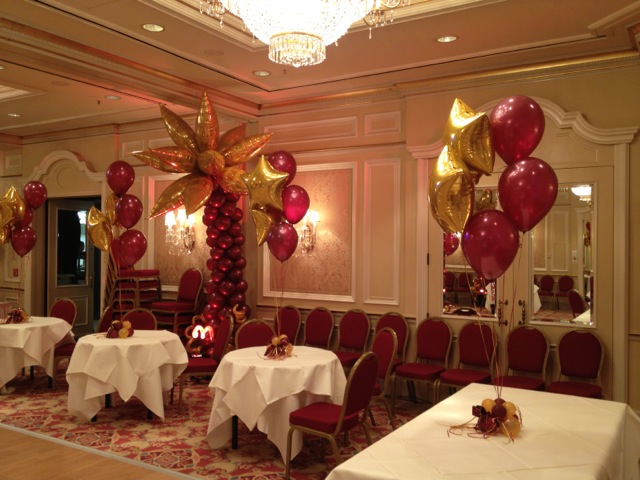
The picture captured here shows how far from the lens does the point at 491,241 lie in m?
3.29

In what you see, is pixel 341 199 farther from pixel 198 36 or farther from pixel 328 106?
pixel 198 36

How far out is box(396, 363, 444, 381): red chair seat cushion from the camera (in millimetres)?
6137

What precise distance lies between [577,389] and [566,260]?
1.30 meters

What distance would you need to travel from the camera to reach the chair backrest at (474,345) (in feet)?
20.6

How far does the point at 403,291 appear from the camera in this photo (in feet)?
23.1

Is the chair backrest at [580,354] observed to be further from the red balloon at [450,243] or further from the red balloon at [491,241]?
the red balloon at [491,241]

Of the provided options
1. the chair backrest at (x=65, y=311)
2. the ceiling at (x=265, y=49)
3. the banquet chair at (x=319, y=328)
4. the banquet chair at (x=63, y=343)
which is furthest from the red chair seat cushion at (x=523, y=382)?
the chair backrest at (x=65, y=311)

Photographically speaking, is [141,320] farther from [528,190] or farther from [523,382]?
[528,190]

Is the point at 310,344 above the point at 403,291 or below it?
below

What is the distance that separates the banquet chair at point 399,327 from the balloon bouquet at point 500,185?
343 centimetres

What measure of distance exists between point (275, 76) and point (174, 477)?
430cm

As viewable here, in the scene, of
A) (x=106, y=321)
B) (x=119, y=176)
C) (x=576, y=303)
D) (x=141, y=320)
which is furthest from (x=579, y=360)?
(x=106, y=321)

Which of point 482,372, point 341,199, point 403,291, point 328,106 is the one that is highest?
point 328,106

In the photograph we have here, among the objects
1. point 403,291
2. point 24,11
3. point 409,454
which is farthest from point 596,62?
point 24,11
